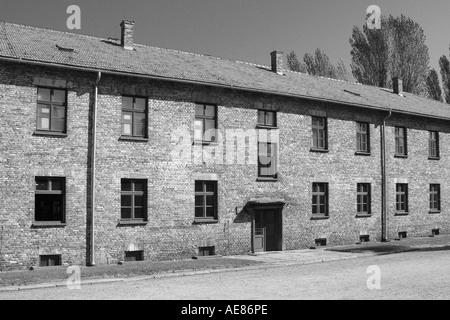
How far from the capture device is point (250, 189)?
23344 mm

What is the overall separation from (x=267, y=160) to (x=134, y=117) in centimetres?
657

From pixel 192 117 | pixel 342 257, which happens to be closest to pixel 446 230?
pixel 342 257

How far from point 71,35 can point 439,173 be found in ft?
71.0

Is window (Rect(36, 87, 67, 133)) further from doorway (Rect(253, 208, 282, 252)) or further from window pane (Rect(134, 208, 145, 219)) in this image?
doorway (Rect(253, 208, 282, 252))

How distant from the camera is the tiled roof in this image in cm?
1961

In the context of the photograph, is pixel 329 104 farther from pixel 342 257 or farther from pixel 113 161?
pixel 113 161

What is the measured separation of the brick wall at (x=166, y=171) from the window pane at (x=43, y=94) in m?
0.36

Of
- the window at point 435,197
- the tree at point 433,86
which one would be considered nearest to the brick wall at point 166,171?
the window at point 435,197

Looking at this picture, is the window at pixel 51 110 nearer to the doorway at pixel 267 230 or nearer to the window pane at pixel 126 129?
the window pane at pixel 126 129

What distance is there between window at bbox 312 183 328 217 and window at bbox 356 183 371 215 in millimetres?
2261

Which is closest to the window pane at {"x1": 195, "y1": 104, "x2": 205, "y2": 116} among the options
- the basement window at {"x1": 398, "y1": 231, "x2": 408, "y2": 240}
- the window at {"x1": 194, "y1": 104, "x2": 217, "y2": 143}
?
the window at {"x1": 194, "y1": 104, "x2": 217, "y2": 143}

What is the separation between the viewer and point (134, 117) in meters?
20.6

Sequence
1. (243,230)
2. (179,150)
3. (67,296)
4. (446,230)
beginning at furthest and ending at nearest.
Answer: (446,230) → (243,230) → (179,150) → (67,296)

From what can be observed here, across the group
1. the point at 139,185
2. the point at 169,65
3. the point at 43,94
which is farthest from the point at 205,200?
the point at 43,94
